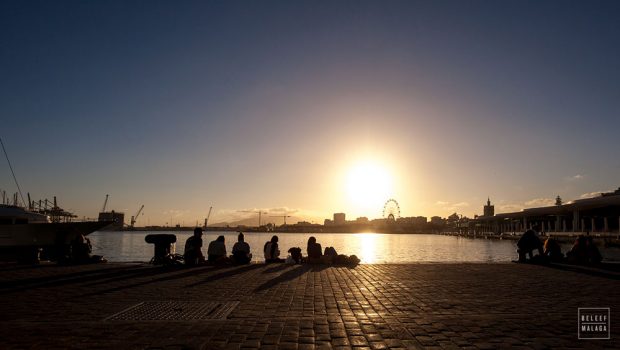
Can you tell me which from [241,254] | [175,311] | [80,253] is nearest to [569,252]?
[241,254]

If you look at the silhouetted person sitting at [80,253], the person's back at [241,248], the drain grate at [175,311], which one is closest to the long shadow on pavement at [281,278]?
the drain grate at [175,311]

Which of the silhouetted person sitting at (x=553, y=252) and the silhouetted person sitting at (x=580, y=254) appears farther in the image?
the silhouetted person sitting at (x=553, y=252)

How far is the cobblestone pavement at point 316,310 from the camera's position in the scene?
23.4ft

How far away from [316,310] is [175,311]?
3067 millimetres

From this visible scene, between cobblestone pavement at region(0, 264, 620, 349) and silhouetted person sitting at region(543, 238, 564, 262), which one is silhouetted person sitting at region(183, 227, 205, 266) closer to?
cobblestone pavement at region(0, 264, 620, 349)

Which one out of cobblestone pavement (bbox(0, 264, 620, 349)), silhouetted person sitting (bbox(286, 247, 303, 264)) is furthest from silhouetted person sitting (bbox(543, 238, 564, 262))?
silhouetted person sitting (bbox(286, 247, 303, 264))

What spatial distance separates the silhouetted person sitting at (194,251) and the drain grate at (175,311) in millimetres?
11835

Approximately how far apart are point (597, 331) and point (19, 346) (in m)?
9.58

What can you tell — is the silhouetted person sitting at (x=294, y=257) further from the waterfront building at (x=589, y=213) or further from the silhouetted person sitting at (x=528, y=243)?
the waterfront building at (x=589, y=213)

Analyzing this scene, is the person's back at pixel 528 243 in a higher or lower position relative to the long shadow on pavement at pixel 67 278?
higher

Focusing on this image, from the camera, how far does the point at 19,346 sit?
6816mm

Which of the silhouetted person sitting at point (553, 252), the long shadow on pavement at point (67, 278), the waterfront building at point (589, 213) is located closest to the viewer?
the long shadow on pavement at point (67, 278)

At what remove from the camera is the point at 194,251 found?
22734 millimetres

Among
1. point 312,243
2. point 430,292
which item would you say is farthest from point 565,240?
point 430,292
